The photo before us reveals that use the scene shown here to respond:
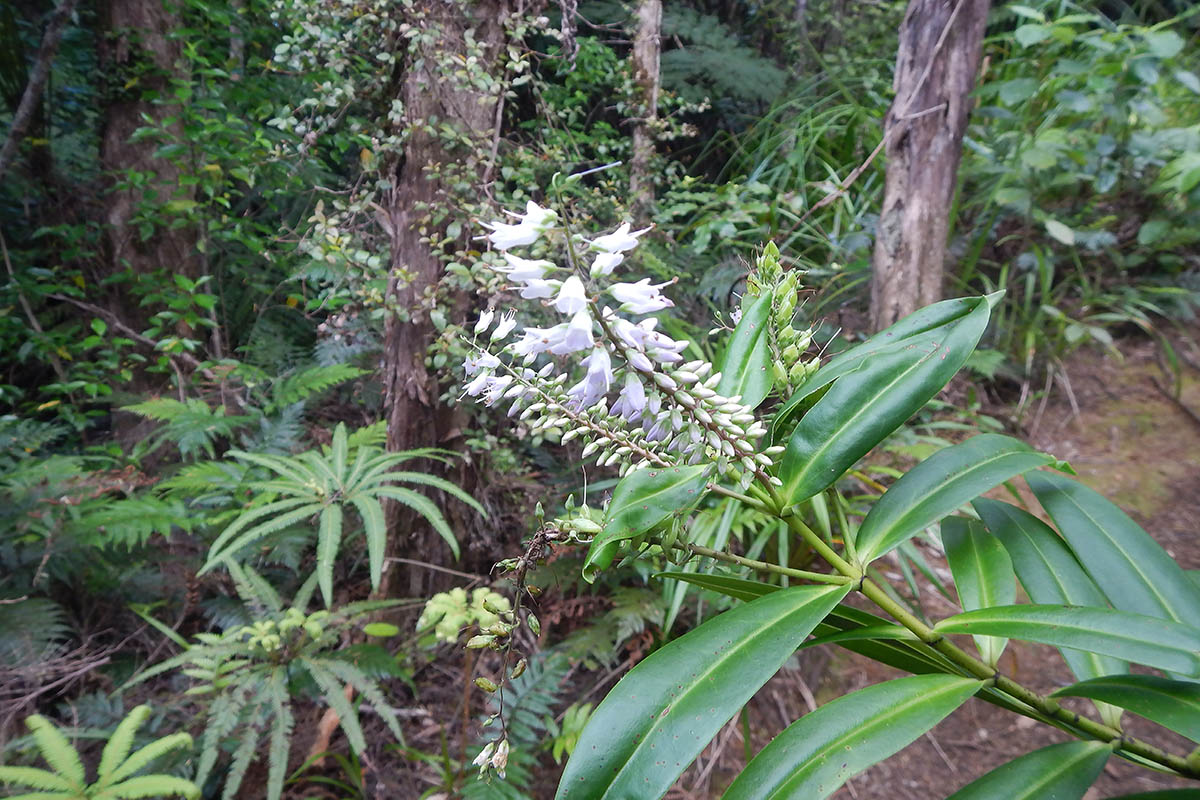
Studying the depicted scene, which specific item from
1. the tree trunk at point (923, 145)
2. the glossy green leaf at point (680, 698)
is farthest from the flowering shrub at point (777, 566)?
the tree trunk at point (923, 145)

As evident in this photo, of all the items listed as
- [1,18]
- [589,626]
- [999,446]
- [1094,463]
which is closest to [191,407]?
[589,626]

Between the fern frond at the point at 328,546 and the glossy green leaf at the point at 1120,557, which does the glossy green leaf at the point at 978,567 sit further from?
the fern frond at the point at 328,546

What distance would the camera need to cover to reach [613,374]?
582 millimetres

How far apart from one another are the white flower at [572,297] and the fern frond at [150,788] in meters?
1.40

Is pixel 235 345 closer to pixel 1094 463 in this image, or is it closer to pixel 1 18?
pixel 1 18

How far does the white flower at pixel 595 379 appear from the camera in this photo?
0.55 metres

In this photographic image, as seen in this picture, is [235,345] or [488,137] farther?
[235,345]

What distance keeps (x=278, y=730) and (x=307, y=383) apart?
4.39 ft

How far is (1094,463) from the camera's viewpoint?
106 inches

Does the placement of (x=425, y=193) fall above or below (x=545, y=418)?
above

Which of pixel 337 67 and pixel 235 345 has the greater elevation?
pixel 337 67

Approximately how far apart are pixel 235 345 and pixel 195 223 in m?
0.78

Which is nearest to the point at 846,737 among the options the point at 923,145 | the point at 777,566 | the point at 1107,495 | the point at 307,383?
the point at 777,566

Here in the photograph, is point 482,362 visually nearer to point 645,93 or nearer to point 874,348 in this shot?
point 874,348
